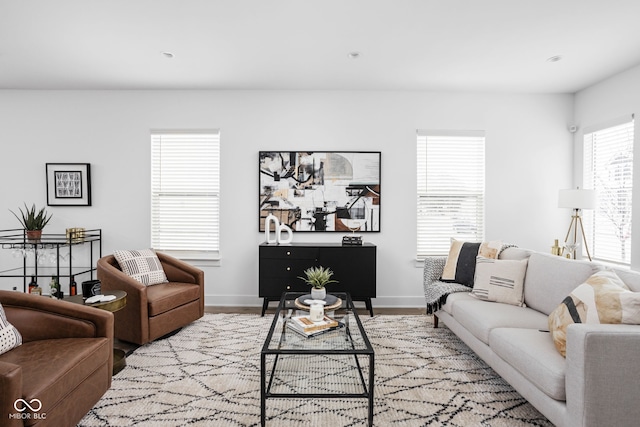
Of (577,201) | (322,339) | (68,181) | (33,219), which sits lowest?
(322,339)

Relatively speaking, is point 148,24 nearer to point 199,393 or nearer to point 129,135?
point 129,135

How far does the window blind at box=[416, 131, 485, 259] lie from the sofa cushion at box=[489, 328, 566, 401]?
2225mm

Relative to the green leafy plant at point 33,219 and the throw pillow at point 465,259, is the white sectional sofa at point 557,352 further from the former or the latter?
the green leafy plant at point 33,219

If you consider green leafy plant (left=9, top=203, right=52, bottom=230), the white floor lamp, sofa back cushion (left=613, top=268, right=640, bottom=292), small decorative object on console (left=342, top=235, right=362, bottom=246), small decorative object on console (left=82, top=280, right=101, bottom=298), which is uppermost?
the white floor lamp

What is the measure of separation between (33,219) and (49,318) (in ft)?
8.16

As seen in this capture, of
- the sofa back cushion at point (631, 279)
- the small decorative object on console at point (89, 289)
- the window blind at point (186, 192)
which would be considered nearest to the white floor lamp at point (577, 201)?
the sofa back cushion at point (631, 279)

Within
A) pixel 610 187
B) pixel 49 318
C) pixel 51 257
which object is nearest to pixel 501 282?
pixel 610 187

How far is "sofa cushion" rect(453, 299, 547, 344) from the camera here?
8.11ft

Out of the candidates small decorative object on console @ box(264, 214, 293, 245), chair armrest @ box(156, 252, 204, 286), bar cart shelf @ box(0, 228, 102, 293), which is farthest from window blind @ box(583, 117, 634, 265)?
bar cart shelf @ box(0, 228, 102, 293)

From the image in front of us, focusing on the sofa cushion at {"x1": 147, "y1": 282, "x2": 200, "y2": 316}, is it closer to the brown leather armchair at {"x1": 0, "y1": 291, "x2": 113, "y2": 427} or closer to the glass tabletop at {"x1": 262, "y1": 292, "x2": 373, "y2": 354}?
the brown leather armchair at {"x1": 0, "y1": 291, "x2": 113, "y2": 427}

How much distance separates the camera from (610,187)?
A: 3.99 meters

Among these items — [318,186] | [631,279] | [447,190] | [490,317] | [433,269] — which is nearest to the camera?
[631,279]

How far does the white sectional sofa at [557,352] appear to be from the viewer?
1619 mm

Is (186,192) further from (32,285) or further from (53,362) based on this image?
(53,362)
